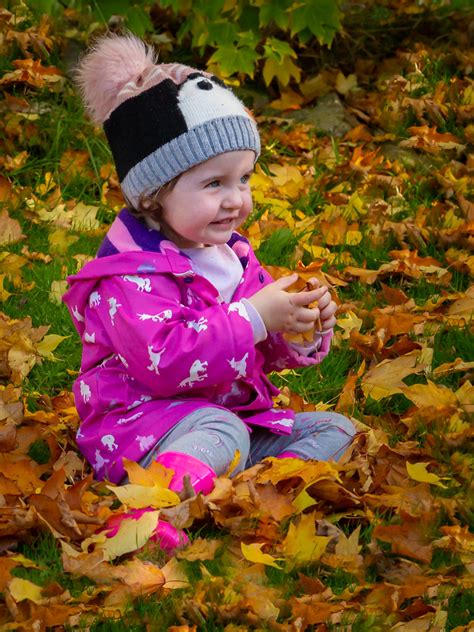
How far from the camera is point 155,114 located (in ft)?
9.30

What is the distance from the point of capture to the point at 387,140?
18.0 ft

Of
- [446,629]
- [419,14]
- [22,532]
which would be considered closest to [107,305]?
[22,532]

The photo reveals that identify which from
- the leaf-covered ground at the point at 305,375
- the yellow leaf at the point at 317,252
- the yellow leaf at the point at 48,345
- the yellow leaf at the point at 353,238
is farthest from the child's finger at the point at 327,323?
the yellow leaf at the point at 353,238

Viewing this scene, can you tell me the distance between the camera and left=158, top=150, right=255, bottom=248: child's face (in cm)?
284

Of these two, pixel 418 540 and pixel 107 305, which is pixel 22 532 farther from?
pixel 418 540

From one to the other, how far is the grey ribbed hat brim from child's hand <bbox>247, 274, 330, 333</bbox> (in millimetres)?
379

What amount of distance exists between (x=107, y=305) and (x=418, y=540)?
3.21 feet

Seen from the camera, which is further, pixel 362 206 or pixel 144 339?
pixel 362 206

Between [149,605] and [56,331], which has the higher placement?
[149,605]

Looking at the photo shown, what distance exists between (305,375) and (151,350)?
3.33 ft

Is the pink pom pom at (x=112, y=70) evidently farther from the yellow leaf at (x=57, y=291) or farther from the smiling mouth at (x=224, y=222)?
the yellow leaf at (x=57, y=291)

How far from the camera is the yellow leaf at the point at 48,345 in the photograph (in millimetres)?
3566

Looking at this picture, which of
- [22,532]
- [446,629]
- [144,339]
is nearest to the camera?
[446,629]

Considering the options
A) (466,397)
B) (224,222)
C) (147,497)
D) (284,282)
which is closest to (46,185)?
(224,222)
